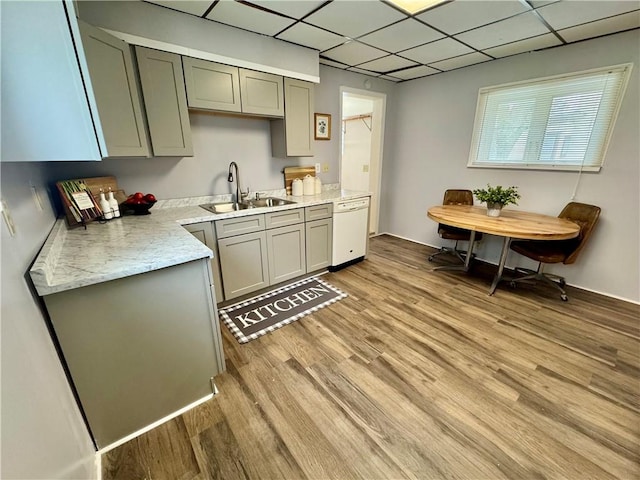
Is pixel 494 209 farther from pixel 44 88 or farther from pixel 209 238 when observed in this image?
pixel 44 88

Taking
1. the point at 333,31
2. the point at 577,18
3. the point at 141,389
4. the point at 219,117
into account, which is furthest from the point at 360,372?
the point at 577,18

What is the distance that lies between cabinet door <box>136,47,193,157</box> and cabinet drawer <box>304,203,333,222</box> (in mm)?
1247

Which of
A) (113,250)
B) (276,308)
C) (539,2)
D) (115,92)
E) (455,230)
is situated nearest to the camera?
(113,250)

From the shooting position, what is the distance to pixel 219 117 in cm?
268

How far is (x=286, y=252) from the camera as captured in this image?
2816 mm

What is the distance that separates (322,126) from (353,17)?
1.41 m

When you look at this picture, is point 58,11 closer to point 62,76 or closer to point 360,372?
point 62,76

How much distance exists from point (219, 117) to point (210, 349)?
7.12 feet

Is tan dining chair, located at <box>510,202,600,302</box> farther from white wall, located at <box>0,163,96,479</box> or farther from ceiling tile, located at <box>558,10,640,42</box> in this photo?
white wall, located at <box>0,163,96,479</box>

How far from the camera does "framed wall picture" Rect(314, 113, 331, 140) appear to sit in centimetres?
347

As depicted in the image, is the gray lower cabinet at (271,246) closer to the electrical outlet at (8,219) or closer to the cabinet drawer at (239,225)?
the cabinet drawer at (239,225)

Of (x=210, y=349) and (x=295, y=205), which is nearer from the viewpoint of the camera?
(x=210, y=349)

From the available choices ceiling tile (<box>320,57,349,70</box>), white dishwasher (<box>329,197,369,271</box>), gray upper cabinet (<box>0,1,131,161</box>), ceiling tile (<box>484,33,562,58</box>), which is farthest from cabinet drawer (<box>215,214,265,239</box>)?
ceiling tile (<box>484,33,562,58</box>)

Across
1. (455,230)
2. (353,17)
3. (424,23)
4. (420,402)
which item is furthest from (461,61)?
(420,402)
